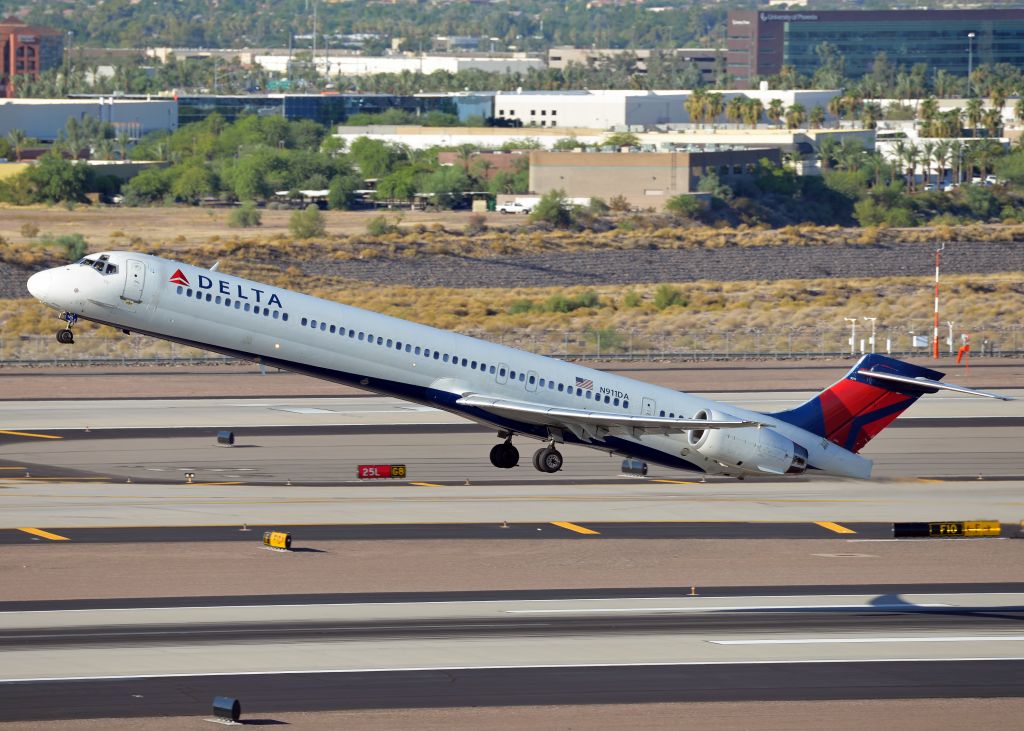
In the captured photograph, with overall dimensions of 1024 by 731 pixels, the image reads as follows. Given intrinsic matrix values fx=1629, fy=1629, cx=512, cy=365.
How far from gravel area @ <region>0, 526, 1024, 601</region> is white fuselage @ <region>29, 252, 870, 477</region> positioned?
399cm

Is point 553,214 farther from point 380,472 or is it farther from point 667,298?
point 380,472

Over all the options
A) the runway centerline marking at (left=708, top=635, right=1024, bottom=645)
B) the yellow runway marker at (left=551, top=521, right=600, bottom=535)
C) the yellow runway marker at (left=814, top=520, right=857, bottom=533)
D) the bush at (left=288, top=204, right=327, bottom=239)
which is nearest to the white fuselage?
the yellow runway marker at (left=814, top=520, right=857, bottom=533)

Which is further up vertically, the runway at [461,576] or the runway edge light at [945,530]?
the runway edge light at [945,530]

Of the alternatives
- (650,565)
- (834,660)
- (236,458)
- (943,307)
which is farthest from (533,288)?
(834,660)

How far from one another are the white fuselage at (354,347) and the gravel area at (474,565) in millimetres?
3990

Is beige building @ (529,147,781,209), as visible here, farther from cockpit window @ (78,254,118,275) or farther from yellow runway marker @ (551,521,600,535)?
cockpit window @ (78,254,118,275)

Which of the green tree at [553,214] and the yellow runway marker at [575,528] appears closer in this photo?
the yellow runway marker at [575,528]

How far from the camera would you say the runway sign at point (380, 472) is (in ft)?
218

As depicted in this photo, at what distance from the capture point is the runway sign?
6656 centimetres

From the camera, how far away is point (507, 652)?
43969mm

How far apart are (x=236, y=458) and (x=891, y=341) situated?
5506 centimetres

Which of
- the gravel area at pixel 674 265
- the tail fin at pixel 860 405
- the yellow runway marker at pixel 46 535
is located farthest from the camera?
the gravel area at pixel 674 265

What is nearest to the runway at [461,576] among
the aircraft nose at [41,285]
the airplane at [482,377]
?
the airplane at [482,377]

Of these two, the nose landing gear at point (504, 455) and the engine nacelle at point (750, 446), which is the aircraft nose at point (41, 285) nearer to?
the nose landing gear at point (504, 455)
